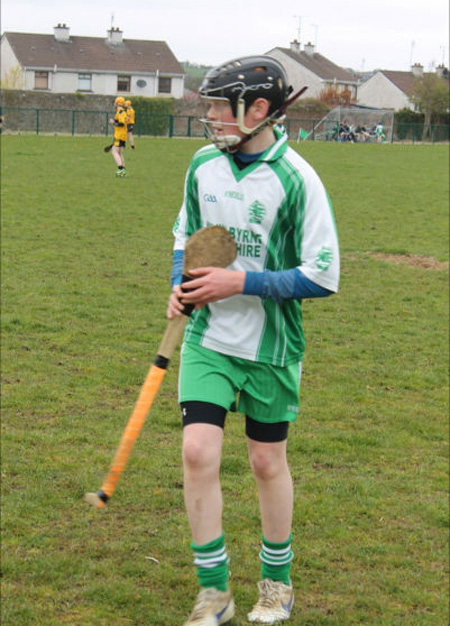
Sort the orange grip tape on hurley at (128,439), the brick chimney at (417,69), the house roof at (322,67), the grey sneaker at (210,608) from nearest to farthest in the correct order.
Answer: the orange grip tape on hurley at (128,439) → the grey sneaker at (210,608) → the house roof at (322,67) → the brick chimney at (417,69)

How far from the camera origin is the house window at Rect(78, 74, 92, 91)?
295 feet

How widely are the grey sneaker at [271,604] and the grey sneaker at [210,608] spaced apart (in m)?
0.53

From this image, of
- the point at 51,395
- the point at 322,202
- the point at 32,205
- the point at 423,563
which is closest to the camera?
the point at 322,202

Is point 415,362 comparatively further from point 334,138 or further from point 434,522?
point 334,138

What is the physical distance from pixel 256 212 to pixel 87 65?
90240 mm

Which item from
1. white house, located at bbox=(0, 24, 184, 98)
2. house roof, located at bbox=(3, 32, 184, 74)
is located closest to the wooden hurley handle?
white house, located at bbox=(0, 24, 184, 98)

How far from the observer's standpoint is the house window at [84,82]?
90000 mm

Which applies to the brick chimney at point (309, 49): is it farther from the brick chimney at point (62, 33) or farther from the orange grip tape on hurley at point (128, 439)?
the orange grip tape on hurley at point (128, 439)

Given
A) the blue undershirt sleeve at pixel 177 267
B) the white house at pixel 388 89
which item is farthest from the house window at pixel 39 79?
the blue undershirt sleeve at pixel 177 267

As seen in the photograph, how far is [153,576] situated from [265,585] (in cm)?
100

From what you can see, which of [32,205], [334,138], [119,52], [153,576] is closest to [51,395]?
[153,576]

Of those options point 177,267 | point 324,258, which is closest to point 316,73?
point 177,267

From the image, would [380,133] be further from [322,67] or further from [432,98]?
[322,67]

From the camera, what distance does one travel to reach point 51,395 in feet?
28.8
